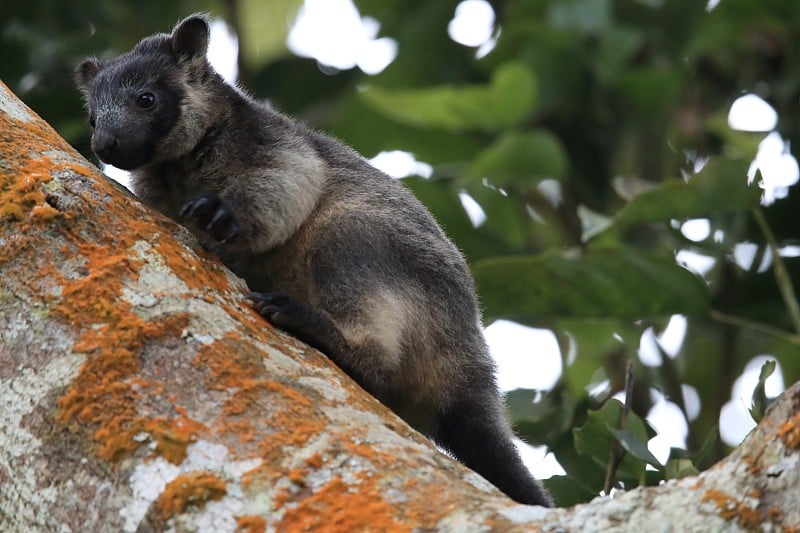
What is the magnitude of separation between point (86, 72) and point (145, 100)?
26.9 inches

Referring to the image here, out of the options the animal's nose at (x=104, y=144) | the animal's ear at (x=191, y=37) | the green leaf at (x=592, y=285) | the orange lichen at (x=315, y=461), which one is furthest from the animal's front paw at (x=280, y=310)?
the animal's ear at (x=191, y=37)

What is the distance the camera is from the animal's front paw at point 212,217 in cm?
472

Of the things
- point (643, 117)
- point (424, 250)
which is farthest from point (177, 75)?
point (643, 117)

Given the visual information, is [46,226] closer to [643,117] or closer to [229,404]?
[229,404]

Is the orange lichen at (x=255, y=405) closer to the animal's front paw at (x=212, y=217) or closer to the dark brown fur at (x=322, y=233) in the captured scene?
the dark brown fur at (x=322, y=233)

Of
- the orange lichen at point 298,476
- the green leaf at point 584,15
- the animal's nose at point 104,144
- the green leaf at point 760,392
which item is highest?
the green leaf at point 584,15

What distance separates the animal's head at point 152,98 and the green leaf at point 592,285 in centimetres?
180

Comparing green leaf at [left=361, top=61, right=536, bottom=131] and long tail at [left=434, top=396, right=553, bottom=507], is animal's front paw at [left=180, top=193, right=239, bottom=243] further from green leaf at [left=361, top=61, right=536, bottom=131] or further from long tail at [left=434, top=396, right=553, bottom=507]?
green leaf at [left=361, top=61, right=536, bottom=131]

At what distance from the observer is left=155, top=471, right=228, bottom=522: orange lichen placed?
10.0 ft

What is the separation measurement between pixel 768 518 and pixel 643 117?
5644mm

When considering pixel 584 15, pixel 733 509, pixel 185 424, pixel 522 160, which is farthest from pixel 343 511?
pixel 584 15

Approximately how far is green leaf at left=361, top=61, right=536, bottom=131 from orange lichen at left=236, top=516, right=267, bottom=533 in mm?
4642

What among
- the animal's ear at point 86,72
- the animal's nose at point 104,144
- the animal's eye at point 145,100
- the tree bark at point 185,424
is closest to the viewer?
the tree bark at point 185,424

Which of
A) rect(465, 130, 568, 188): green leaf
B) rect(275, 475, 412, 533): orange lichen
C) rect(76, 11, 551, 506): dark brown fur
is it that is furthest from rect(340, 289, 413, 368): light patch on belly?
rect(465, 130, 568, 188): green leaf
